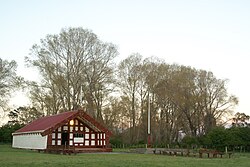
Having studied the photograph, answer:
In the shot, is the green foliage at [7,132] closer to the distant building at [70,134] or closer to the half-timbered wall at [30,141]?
the half-timbered wall at [30,141]

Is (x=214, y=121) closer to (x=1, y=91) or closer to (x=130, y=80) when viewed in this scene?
(x=130, y=80)

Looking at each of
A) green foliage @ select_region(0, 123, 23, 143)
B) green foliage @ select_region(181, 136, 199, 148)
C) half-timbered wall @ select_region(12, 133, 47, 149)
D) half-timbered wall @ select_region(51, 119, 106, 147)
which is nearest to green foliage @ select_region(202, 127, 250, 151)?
green foliage @ select_region(181, 136, 199, 148)

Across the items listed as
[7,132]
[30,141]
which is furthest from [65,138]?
[7,132]

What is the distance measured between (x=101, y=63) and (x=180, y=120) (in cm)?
1658

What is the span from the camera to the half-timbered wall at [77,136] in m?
37.6

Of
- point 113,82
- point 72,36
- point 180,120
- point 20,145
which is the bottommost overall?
point 20,145

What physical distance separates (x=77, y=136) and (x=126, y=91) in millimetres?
14035

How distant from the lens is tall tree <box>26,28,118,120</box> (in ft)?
144

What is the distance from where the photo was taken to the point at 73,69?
44.8 metres

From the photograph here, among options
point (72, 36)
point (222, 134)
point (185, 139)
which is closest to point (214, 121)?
point (185, 139)

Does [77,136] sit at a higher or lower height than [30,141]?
higher

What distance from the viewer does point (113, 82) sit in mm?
46469

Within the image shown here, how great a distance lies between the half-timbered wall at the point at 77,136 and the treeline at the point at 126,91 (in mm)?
7266

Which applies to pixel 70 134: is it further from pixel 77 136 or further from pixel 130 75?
pixel 130 75
